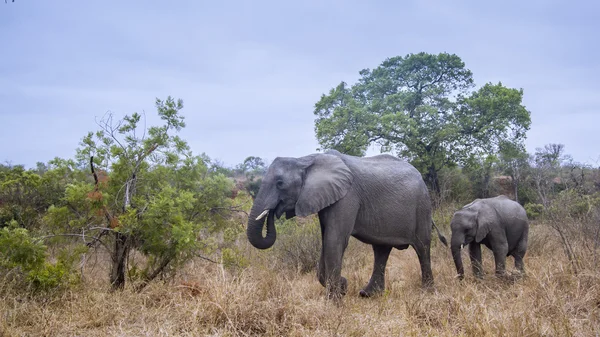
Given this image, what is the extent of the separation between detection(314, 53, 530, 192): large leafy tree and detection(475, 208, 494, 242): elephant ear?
34.1 feet

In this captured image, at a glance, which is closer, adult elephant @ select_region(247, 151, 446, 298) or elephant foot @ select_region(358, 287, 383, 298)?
adult elephant @ select_region(247, 151, 446, 298)

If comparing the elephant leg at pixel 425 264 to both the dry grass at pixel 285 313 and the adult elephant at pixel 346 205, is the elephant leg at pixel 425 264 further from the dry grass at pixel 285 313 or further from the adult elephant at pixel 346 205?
the dry grass at pixel 285 313

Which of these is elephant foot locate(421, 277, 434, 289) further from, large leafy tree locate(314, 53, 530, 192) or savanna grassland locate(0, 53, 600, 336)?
large leafy tree locate(314, 53, 530, 192)

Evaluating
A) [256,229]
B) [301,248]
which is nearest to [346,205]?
[256,229]

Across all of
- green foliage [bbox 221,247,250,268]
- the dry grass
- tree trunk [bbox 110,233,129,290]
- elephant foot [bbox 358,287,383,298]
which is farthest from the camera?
elephant foot [bbox 358,287,383,298]

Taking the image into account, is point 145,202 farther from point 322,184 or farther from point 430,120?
point 430,120

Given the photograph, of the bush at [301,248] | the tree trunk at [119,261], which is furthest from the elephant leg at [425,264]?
the tree trunk at [119,261]

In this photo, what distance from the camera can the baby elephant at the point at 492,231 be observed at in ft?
27.9

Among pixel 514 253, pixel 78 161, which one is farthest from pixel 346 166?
pixel 514 253

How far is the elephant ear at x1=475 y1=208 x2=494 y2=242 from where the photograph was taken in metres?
8.59

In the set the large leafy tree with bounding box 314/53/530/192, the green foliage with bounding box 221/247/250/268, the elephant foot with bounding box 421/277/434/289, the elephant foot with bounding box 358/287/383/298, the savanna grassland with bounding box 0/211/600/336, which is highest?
the large leafy tree with bounding box 314/53/530/192

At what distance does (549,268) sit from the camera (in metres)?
5.73

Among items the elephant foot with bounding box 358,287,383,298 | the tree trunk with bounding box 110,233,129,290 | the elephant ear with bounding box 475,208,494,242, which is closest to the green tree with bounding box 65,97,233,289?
the tree trunk with bounding box 110,233,129,290

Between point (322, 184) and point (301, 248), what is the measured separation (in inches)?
164
